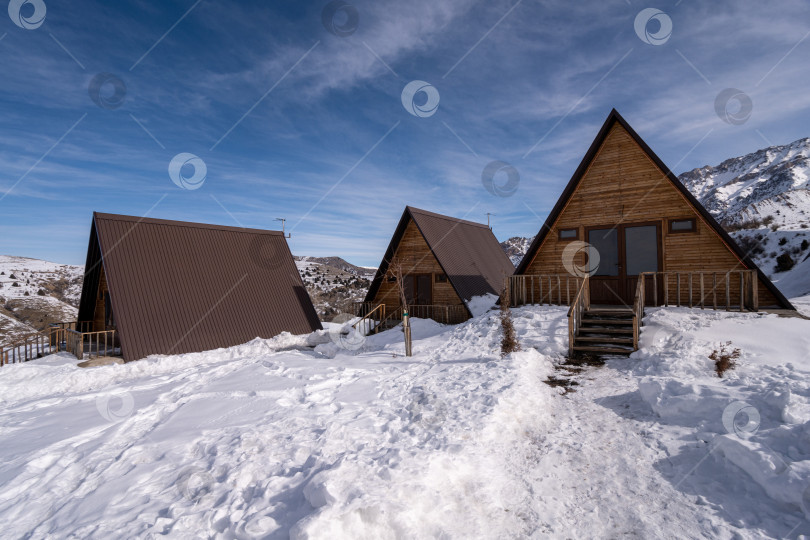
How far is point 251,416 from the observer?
227 inches

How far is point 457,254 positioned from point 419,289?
261 centimetres

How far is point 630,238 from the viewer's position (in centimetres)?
1216

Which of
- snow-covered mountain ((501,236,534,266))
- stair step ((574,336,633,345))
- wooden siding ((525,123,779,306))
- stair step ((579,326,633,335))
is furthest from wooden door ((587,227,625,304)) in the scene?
snow-covered mountain ((501,236,534,266))

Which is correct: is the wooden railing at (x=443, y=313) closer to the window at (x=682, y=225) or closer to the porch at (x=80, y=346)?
the window at (x=682, y=225)

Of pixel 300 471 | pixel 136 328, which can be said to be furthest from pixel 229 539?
pixel 136 328

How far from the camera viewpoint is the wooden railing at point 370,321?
666 inches

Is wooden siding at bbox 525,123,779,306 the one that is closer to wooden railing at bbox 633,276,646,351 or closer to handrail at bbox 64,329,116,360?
wooden railing at bbox 633,276,646,351

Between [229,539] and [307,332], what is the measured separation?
44.2 feet

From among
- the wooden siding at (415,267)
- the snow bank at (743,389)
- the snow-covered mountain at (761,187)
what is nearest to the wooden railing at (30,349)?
the wooden siding at (415,267)

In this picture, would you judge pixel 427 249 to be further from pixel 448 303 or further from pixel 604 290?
pixel 604 290

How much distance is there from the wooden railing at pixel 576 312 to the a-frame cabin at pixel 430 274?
5426 millimetres

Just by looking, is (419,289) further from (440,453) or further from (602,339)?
(440,453)

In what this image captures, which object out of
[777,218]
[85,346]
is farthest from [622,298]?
[777,218]

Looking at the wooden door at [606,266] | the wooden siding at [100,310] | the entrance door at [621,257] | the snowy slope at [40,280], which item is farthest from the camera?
the snowy slope at [40,280]
